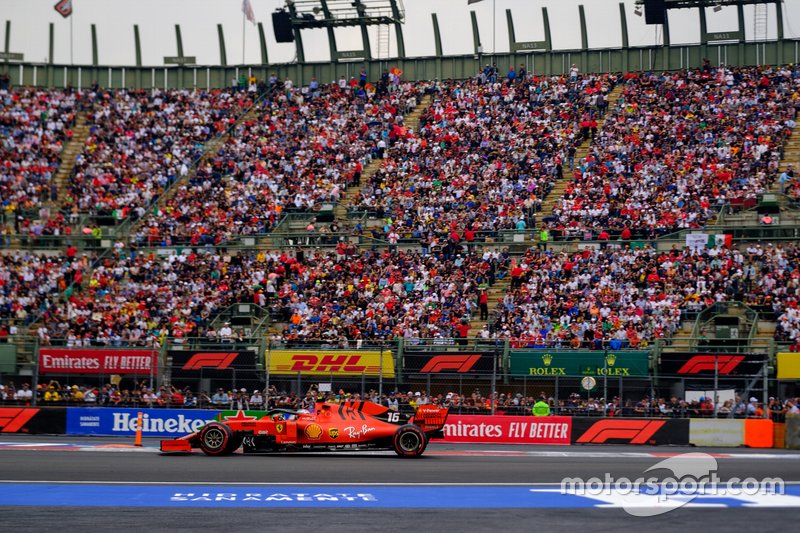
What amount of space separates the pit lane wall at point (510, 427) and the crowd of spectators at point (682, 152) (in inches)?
430

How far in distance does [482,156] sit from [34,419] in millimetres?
22852

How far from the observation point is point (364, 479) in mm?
18609

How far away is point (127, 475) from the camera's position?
61.7ft

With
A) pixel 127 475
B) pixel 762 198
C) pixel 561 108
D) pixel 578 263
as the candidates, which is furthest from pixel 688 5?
pixel 127 475

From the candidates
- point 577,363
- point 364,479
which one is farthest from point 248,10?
point 364,479

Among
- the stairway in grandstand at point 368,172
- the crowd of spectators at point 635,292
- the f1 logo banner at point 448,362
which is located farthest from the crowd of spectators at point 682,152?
the stairway in grandstand at point 368,172

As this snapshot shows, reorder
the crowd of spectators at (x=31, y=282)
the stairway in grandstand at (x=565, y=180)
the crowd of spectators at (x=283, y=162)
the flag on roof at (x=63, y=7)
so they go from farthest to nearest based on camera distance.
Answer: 1. the flag on roof at (x=63, y=7)
2. the crowd of spectators at (x=283, y=162)
3. the stairway in grandstand at (x=565, y=180)
4. the crowd of spectators at (x=31, y=282)

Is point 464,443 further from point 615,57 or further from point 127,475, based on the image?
point 615,57

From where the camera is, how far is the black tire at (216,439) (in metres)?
22.9

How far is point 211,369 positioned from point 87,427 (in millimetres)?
5021

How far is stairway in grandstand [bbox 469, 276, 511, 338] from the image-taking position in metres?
37.5

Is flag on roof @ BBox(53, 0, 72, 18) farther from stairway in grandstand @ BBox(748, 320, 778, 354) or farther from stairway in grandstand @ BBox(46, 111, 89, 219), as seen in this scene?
stairway in grandstand @ BBox(748, 320, 778, 354)

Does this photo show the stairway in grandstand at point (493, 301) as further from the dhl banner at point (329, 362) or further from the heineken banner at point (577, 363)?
the dhl banner at point (329, 362)

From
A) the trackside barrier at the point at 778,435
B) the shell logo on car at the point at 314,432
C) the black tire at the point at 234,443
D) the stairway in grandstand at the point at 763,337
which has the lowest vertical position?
the trackside barrier at the point at 778,435
